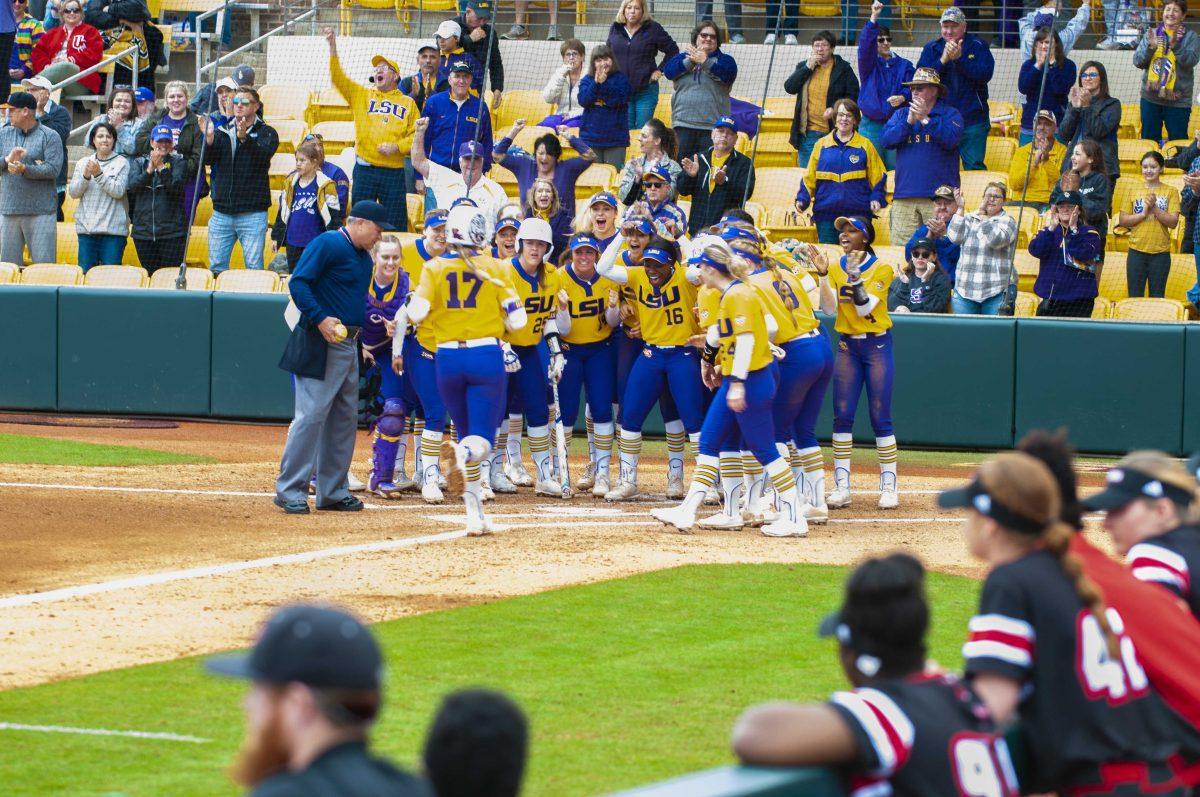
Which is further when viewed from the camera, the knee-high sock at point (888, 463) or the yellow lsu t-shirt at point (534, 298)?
the knee-high sock at point (888, 463)

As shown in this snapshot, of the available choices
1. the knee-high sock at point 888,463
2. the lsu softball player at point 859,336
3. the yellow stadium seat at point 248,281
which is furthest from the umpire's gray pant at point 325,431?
the yellow stadium seat at point 248,281

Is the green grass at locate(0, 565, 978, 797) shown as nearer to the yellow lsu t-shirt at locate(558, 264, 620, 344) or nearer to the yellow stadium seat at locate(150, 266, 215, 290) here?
the yellow lsu t-shirt at locate(558, 264, 620, 344)

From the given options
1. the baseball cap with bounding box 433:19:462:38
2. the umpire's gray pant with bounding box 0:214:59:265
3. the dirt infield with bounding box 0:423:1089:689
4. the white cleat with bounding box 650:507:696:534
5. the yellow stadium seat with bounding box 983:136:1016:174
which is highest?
the baseball cap with bounding box 433:19:462:38

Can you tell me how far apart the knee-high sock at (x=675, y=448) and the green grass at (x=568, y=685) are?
365cm

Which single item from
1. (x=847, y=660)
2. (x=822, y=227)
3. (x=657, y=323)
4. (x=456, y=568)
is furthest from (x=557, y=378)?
(x=847, y=660)

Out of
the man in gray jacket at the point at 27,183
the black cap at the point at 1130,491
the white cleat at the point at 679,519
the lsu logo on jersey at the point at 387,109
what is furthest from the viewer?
the man in gray jacket at the point at 27,183

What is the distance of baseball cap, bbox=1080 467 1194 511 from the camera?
4.41 metres

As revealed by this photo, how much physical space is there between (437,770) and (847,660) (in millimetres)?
1080

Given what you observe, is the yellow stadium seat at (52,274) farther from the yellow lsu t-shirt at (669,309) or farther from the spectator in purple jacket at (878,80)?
the spectator in purple jacket at (878,80)

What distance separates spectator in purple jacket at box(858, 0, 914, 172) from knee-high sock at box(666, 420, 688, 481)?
571 centimetres

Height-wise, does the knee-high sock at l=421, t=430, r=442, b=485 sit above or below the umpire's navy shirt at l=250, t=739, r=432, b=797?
below

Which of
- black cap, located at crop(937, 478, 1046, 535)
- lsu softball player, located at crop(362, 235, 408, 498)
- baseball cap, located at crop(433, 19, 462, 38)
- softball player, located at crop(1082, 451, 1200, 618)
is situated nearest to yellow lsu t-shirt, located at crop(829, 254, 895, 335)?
lsu softball player, located at crop(362, 235, 408, 498)

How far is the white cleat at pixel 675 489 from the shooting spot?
44.0 ft

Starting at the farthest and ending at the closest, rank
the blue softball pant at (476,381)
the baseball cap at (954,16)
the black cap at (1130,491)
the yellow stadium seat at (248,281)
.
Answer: the yellow stadium seat at (248,281) → the baseball cap at (954,16) → the blue softball pant at (476,381) → the black cap at (1130,491)
